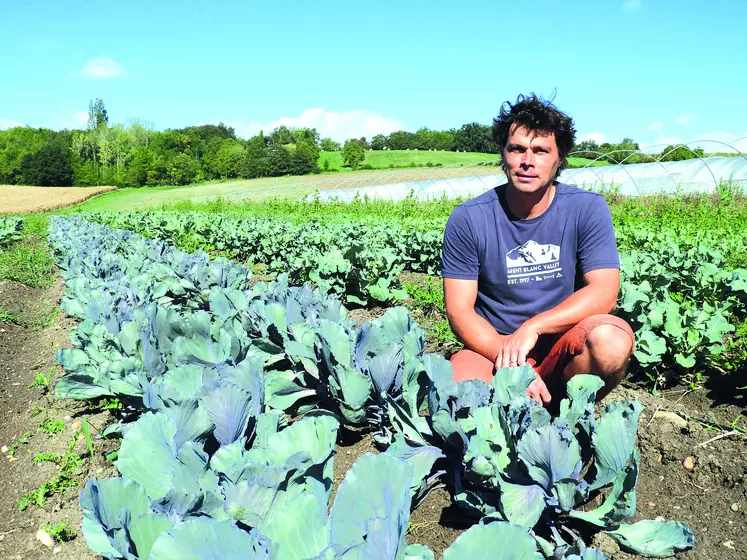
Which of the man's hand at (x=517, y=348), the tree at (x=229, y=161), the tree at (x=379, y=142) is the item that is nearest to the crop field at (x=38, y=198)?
the tree at (x=229, y=161)

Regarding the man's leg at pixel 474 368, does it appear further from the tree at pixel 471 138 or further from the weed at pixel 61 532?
the tree at pixel 471 138

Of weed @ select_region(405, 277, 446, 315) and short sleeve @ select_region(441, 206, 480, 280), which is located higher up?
short sleeve @ select_region(441, 206, 480, 280)

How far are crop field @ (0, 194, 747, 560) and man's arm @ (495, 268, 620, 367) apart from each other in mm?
413

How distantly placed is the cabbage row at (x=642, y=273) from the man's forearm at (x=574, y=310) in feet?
2.08

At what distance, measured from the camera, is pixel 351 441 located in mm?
2621

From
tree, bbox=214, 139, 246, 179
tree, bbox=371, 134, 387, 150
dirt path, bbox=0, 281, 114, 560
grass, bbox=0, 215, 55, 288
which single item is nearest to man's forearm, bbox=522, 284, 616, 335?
dirt path, bbox=0, 281, 114, 560

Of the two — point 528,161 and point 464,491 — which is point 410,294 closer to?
point 528,161

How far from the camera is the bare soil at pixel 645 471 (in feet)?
6.54

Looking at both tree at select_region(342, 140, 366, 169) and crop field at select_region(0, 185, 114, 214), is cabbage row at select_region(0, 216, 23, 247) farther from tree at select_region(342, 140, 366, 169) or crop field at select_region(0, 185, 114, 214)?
tree at select_region(342, 140, 366, 169)

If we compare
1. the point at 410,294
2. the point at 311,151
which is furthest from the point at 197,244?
the point at 311,151

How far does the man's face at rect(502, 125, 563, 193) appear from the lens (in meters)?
2.59

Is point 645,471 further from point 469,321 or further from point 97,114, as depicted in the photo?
point 97,114

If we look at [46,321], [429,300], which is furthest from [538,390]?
[46,321]

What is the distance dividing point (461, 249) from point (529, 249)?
1.06 feet
